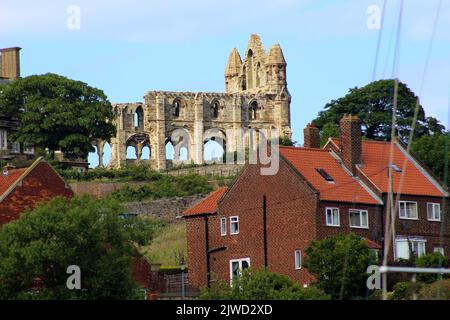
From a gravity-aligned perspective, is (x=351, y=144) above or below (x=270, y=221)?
above

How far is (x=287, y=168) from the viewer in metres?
96.0

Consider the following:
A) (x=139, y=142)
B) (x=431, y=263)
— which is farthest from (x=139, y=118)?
(x=431, y=263)

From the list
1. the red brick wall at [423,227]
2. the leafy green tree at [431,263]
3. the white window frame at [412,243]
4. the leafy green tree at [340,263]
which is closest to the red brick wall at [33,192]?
the leafy green tree at [340,263]

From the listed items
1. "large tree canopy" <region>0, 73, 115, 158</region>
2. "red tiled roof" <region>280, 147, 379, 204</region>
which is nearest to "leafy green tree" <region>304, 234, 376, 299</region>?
"red tiled roof" <region>280, 147, 379, 204</region>

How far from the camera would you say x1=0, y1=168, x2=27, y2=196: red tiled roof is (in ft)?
322

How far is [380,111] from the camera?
156 meters

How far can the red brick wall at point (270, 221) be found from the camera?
9406 cm

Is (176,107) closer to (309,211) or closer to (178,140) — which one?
(178,140)

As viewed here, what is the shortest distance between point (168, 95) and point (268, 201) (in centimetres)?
8067

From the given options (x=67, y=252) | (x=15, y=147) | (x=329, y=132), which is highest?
(x=329, y=132)

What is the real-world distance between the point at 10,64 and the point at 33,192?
241 feet

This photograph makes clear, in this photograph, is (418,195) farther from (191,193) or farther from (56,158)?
(56,158)

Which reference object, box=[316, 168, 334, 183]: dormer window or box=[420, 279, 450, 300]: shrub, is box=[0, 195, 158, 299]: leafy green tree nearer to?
box=[420, 279, 450, 300]: shrub
